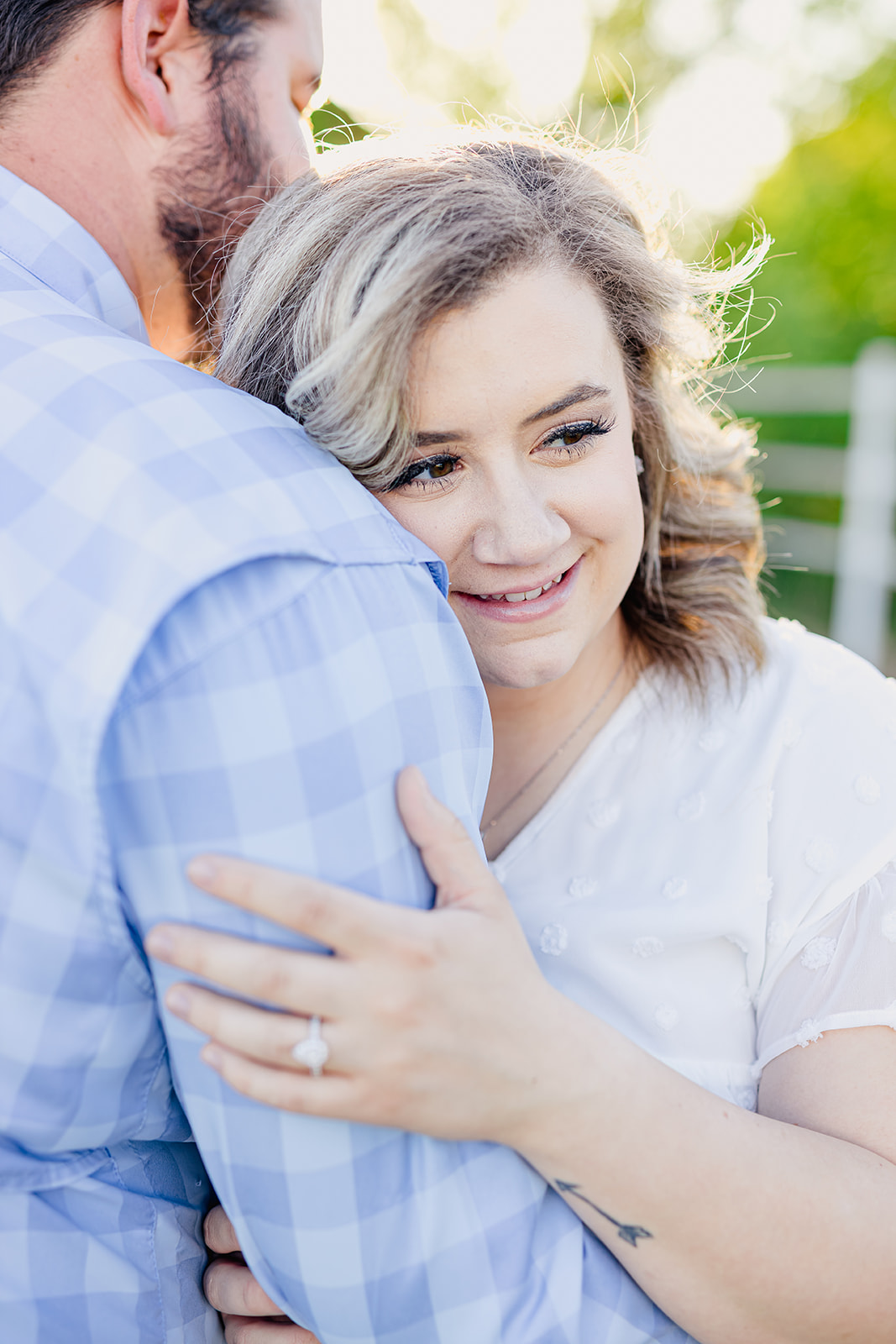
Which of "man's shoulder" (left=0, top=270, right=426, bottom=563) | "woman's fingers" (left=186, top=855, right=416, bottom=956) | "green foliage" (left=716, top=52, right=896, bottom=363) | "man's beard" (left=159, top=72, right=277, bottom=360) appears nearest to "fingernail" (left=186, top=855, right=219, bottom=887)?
"woman's fingers" (left=186, top=855, right=416, bottom=956)

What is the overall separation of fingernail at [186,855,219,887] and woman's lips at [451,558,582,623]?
0.82 m

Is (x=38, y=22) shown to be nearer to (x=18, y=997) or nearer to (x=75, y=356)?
(x=75, y=356)

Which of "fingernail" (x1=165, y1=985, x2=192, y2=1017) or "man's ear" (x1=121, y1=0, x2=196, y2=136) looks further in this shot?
"man's ear" (x1=121, y1=0, x2=196, y2=136)

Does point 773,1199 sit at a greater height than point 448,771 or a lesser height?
lesser

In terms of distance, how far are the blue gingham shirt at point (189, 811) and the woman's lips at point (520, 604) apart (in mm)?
529

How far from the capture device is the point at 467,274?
1.44 metres

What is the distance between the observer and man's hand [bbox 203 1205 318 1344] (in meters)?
1.17

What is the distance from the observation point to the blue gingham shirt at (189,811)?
3.04ft

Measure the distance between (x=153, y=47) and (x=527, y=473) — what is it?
81 centimetres

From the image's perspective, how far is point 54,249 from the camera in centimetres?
138

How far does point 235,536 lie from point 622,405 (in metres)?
0.93

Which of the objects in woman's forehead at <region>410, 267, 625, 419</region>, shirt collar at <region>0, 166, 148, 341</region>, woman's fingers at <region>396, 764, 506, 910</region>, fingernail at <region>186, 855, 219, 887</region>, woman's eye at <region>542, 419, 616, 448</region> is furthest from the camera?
woman's eye at <region>542, 419, 616, 448</region>

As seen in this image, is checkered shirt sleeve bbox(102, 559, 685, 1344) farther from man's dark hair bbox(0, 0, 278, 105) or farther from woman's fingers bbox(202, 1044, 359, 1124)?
man's dark hair bbox(0, 0, 278, 105)

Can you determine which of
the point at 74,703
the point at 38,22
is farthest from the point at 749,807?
the point at 38,22
